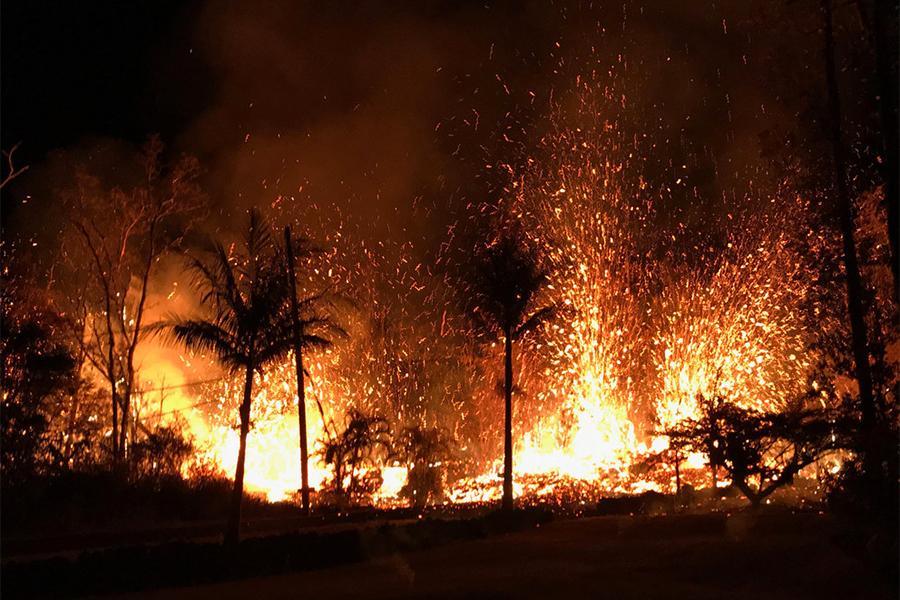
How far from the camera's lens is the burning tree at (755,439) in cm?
1864

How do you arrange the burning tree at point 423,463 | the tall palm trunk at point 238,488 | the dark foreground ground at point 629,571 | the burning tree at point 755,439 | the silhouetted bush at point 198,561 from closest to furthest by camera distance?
1. the dark foreground ground at point 629,571
2. the silhouetted bush at point 198,561
3. the tall palm trunk at point 238,488
4. the burning tree at point 755,439
5. the burning tree at point 423,463

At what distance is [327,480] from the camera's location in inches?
1216

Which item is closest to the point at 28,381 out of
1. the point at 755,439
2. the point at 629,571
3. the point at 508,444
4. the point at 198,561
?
the point at 508,444

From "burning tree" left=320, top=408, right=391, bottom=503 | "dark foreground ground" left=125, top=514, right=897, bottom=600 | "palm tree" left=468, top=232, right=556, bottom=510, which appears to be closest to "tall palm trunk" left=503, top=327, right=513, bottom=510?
"palm tree" left=468, top=232, right=556, bottom=510

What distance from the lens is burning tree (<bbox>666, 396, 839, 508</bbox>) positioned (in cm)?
1864

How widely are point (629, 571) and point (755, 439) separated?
8.14 m

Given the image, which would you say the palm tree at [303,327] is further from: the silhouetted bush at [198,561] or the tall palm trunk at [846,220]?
the tall palm trunk at [846,220]

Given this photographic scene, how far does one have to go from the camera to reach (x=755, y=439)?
1925 cm

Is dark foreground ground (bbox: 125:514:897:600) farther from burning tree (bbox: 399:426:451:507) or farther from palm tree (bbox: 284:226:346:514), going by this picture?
burning tree (bbox: 399:426:451:507)

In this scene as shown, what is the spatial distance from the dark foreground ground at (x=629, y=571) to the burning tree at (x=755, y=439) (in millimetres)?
2816

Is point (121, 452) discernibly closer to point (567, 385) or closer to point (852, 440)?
point (567, 385)

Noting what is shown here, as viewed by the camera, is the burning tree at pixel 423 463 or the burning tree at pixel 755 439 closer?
the burning tree at pixel 755 439

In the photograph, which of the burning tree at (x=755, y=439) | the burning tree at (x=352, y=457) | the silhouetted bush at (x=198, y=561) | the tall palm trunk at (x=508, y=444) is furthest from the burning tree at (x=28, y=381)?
the burning tree at (x=755, y=439)

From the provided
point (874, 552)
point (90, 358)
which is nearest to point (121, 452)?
point (90, 358)
